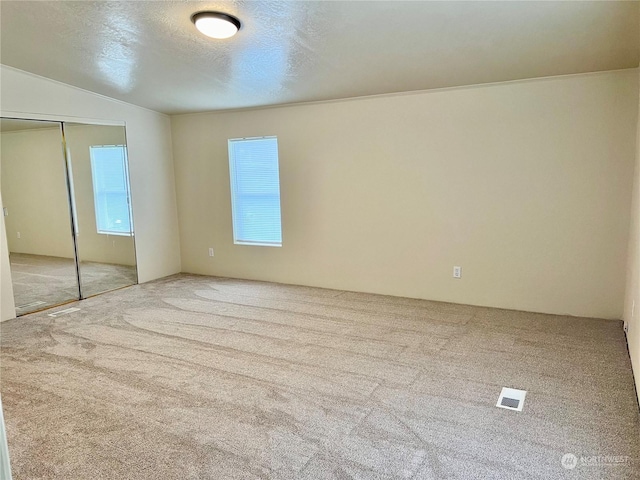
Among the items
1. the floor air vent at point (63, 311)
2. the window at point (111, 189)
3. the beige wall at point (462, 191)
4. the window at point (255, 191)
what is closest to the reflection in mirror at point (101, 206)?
the window at point (111, 189)

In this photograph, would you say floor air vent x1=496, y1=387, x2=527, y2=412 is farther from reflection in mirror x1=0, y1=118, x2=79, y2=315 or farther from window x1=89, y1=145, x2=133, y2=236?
window x1=89, y1=145, x2=133, y2=236

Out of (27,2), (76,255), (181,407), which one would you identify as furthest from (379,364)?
(76,255)

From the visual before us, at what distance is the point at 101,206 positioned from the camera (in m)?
5.21

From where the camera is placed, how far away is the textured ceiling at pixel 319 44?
2.76 meters

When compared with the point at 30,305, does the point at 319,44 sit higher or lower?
higher

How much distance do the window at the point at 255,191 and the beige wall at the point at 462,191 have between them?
0.12 meters

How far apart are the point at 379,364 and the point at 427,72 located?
2.46 meters

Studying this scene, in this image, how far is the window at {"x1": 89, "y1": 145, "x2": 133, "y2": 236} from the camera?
5.15 metres

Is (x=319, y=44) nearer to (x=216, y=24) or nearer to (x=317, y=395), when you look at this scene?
(x=216, y=24)

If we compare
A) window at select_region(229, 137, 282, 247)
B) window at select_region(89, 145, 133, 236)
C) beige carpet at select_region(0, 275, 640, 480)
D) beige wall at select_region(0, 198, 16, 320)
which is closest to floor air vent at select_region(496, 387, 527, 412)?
beige carpet at select_region(0, 275, 640, 480)

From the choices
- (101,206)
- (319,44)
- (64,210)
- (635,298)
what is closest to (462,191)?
(635,298)

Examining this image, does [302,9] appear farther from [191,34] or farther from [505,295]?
[505,295]

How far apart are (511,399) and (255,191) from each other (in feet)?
12.8

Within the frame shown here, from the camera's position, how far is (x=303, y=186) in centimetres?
518
